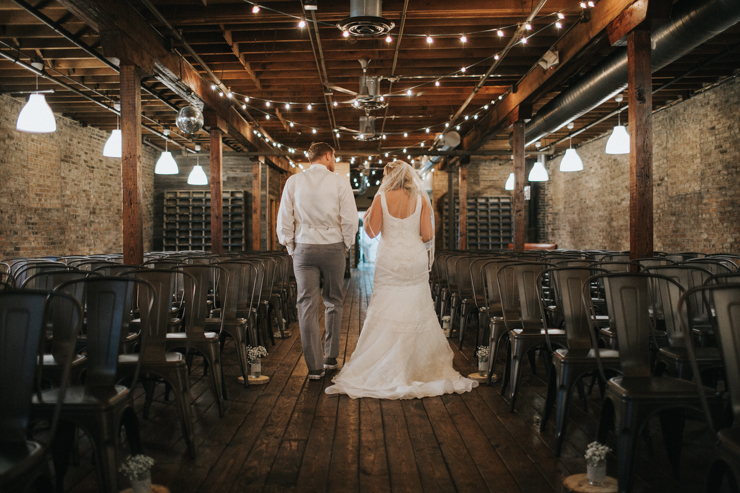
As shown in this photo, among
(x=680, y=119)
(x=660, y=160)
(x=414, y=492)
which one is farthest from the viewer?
(x=660, y=160)

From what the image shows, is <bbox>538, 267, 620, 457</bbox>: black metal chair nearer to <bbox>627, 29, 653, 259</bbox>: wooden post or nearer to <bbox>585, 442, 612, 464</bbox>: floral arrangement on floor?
<bbox>585, 442, 612, 464</bbox>: floral arrangement on floor

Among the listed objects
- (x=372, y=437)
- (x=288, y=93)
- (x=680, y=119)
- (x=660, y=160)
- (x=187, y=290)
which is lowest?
(x=372, y=437)

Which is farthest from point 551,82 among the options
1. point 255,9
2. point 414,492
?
point 414,492

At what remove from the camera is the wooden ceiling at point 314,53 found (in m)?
6.40

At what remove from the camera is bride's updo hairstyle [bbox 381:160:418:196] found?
14.5 ft

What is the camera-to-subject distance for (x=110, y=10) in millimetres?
5332

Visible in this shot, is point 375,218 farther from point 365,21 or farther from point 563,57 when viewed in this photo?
point 563,57

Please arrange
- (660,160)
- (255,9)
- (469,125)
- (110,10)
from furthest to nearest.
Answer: (469,125), (660,160), (255,9), (110,10)

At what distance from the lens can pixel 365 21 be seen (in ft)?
16.4

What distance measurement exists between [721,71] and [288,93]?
720 cm

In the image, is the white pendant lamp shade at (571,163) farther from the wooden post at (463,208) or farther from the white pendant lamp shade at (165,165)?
the white pendant lamp shade at (165,165)

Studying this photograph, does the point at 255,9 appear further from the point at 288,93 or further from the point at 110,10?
the point at 288,93

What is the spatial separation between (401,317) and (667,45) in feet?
13.2

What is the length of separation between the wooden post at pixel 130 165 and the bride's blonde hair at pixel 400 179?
2.99m
